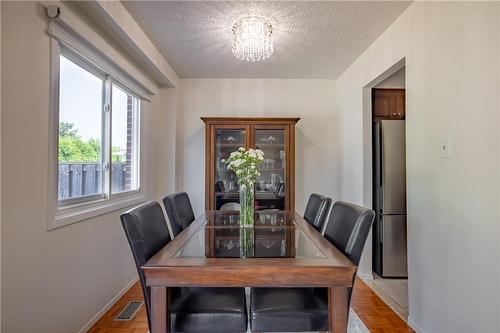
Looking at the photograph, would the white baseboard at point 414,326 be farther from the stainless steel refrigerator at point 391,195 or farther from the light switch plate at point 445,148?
the light switch plate at point 445,148

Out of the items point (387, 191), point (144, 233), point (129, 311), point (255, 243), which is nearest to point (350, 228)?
point (255, 243)

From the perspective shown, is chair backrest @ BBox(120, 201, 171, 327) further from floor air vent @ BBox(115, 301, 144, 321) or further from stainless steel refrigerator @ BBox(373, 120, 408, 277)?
stainless steel refrigerator @ BBox(373, 120, 408, 277)

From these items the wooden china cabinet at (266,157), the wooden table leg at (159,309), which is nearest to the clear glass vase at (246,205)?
the wooden table leg at (159,309)

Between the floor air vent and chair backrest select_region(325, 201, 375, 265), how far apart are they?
1.67m

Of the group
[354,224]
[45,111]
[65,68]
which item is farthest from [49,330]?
[354,224]

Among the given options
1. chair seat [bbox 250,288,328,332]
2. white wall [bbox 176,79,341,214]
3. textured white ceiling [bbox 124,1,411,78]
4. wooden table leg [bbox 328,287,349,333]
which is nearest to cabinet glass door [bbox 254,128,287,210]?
white wall [bbox 176,79,341,214]

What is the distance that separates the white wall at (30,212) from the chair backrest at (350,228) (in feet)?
5.34

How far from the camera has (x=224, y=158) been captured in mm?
3604

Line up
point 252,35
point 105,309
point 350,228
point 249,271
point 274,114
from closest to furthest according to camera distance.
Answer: point 249,271 → point 350,228 → point 252,35 → point 105,309 → point 274,114

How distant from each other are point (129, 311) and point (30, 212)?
1282 millimetres

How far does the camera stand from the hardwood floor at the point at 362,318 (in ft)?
6.91

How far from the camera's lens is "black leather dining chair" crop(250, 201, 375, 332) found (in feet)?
4.51

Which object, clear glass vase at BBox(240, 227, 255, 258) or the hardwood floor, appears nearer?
clear glass vase at BBox(240, 227, 255, 258)

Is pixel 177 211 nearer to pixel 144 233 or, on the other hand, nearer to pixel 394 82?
pixel 144 233
